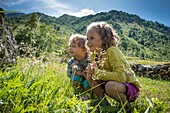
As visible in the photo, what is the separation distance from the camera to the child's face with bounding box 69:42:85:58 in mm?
5301

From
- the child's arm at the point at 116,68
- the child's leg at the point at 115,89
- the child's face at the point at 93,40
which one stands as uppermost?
the child's face at the point at 93,40

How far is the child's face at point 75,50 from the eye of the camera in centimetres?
530

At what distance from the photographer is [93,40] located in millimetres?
4500

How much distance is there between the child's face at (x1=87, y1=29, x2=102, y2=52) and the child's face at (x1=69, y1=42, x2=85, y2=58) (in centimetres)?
83

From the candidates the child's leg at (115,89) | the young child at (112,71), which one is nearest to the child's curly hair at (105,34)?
the young child at (112,71)

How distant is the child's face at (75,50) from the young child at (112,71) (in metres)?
0.82

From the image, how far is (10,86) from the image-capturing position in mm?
2045

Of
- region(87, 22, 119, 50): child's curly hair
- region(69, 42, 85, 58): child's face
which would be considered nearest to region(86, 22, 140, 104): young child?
region(87, 22, 119, 50): child's curly hair

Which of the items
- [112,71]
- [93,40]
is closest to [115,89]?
[112,71]

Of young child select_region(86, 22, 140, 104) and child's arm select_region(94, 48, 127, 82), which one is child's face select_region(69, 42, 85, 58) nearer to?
young child select_region(86, 22, 140, 104)

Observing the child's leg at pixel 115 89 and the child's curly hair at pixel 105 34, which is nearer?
the child's leg at pixel 115 89

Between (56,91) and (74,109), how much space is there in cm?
32

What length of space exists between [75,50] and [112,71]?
122 centimetres

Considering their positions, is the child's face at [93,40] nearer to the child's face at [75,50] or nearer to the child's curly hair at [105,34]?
the child's curly hair at [105,34]
